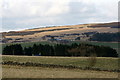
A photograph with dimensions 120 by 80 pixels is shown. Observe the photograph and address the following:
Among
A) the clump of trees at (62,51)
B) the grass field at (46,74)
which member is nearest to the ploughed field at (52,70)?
the grass field at (46,74)

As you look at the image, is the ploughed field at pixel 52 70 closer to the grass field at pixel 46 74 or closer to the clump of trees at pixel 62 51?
the grass field at pixel 46 74

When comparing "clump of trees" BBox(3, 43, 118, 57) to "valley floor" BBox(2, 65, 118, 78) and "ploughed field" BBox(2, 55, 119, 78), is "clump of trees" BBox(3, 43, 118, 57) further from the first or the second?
"valley floor" BBox(2, 65, 118, 78)

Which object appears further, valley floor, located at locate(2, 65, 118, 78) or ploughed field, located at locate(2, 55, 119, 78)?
ploughed field, located at locate(2, 55, 119, 78)

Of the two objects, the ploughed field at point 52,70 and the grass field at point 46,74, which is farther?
the ploughed field at point 52,70

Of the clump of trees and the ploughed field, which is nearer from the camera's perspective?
the ploughed field

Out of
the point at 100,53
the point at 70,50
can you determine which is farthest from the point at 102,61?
the point at 70,50

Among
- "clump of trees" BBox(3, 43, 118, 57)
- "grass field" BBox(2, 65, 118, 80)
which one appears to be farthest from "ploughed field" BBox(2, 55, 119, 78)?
"clump of trees" BBox(3, 43, 118, 57)

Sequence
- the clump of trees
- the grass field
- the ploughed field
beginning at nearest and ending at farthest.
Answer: the grass field < the ploughed field < the clump of trees

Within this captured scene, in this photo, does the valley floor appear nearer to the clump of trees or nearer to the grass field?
the grass field

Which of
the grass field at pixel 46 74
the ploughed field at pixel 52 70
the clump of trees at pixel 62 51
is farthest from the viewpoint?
the clump of trees at pixel 62 51

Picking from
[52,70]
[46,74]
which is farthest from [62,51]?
[46,74]

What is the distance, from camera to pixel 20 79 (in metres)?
29.6

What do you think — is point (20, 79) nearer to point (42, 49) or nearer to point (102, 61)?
point (102, 61)

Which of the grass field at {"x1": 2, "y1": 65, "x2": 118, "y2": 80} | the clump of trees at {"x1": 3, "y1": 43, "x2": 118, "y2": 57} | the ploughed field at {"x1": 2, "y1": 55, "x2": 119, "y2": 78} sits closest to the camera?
the grass field at {"x1": 2, "y1": 65, "x2": 118, "y2": 80}
